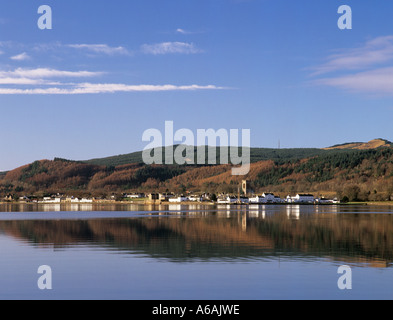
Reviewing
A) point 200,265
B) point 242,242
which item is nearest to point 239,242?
point 242,242

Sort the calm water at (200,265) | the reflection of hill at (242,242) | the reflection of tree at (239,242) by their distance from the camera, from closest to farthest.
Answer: the calm water at (200,265), the reflection of hill at (242,242), the reflection of tree at (239,242)

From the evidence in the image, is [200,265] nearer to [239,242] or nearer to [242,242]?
[239,242]

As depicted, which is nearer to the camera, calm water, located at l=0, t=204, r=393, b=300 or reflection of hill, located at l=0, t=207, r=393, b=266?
calm water, located at l=0, t=204, r=393, b=300

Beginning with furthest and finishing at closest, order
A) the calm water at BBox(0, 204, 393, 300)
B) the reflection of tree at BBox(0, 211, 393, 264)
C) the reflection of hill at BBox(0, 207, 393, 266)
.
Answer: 1. the reflection of tree at BBox(0, 211, 393, 264)
2. the reflection of hill at BBox(0, 207, 393, 266)
3. the calm water at BBox(0, 204, 393, 300)

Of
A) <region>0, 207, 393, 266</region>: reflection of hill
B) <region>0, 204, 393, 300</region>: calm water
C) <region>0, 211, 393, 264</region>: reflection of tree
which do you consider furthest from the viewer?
<region>0, 211, 393, 264</region>: reflection of tree

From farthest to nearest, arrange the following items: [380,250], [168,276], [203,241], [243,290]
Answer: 1. [203,241]
2. [380,250]
3. [168,276]
4. [243,290]

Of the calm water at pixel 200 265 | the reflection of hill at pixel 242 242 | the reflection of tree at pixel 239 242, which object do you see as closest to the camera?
the calm water at pixel 200 265

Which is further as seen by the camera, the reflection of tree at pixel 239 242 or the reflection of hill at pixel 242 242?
the reflection of tree at pixel 239 242

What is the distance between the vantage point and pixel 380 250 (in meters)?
38.0
